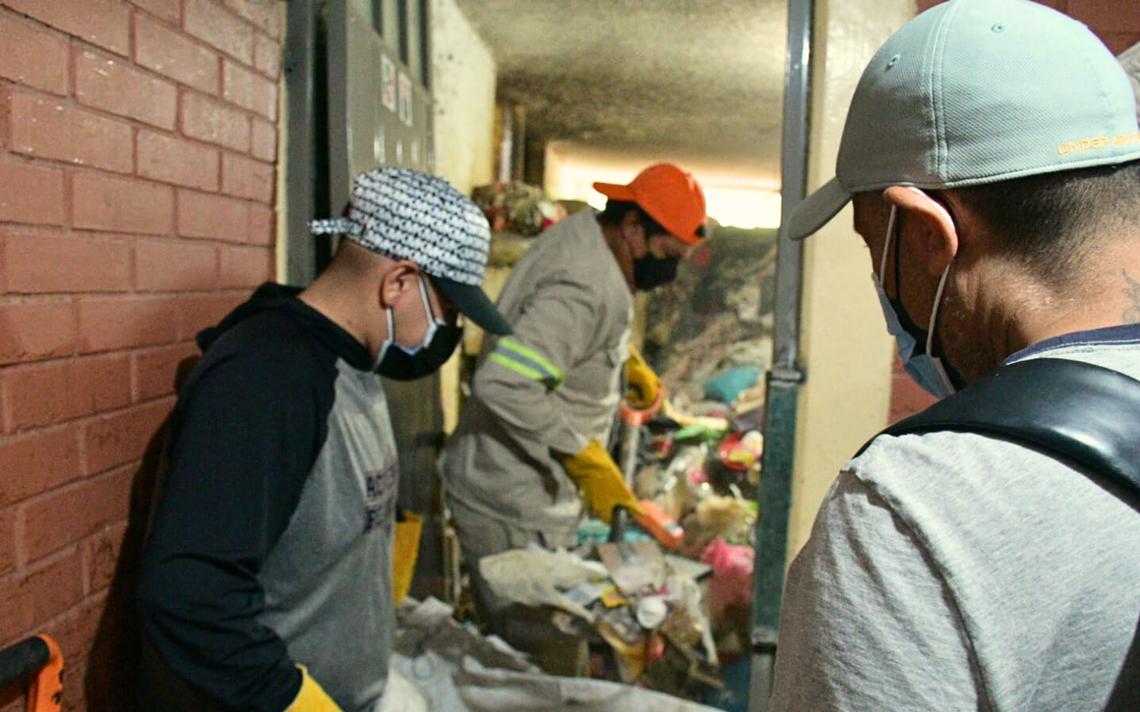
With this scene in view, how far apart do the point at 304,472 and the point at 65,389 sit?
40 cm

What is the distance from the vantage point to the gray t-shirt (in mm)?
522

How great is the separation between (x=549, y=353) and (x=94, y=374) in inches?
55.6

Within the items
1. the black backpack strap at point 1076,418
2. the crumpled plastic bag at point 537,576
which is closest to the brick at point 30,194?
the black backpack strap at point 1076,418

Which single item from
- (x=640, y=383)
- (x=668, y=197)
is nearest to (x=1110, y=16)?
(x=668, y=197)

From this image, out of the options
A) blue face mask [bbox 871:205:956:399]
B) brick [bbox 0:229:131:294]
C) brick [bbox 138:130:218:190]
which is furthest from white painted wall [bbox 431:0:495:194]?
blue face mask [bbox 871:205:956:399]

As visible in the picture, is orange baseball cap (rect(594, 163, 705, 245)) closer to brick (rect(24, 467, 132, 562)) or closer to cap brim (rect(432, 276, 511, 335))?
cap brim (rect(432, 276, 511, 335))

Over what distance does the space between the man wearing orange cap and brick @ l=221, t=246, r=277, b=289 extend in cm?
79

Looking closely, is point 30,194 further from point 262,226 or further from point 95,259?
point 262,226

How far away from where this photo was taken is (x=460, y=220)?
5.12ft

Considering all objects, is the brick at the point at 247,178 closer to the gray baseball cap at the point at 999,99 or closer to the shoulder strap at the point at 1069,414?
the gray baseball cap at the point at 999,99

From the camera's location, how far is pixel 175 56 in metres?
1.42

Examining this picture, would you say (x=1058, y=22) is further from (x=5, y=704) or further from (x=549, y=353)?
(x=549, y=353)

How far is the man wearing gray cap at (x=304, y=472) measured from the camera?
1.12 metres

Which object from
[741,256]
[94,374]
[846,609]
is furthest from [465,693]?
[741,256]
